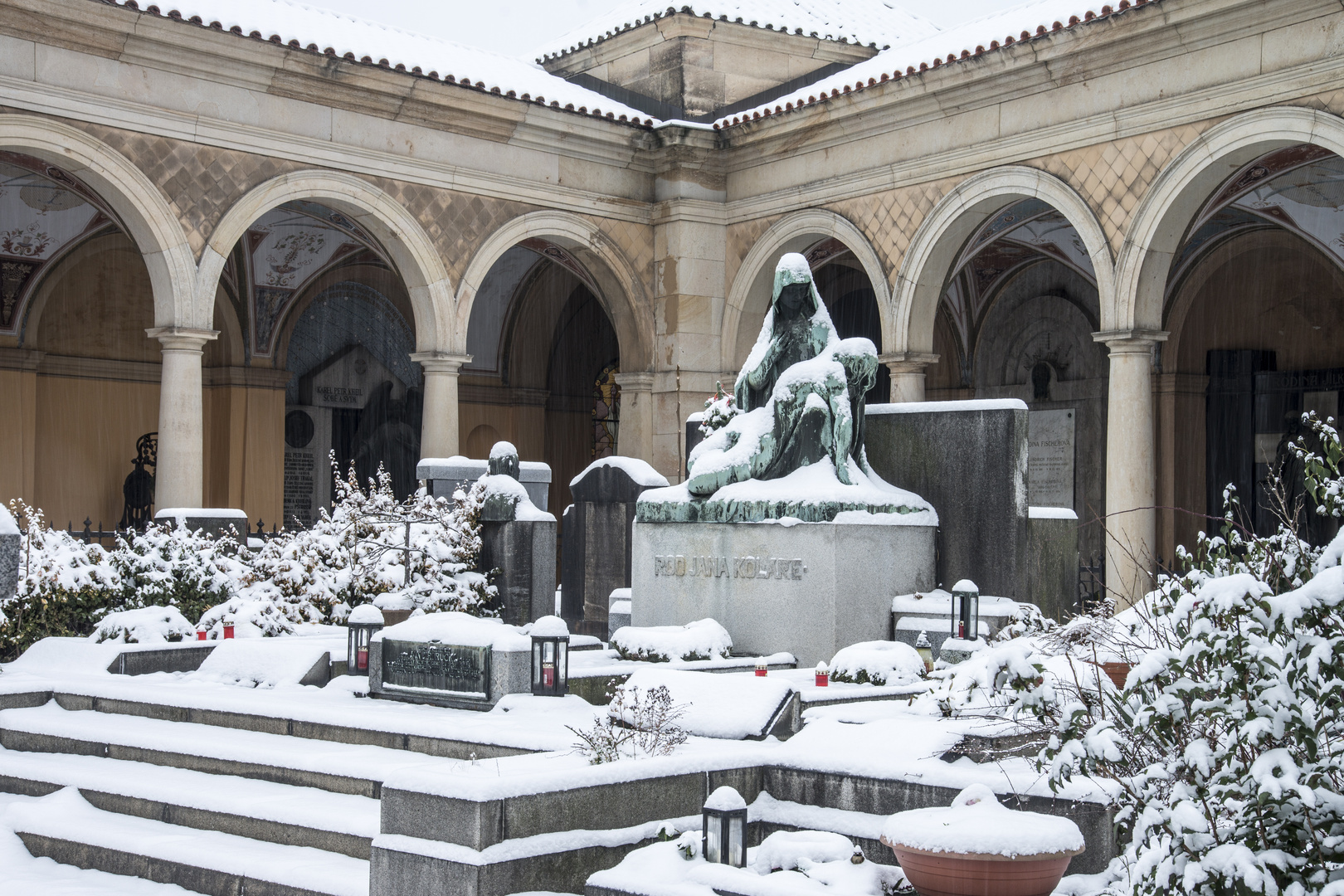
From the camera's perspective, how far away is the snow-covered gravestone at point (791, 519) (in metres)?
9.80

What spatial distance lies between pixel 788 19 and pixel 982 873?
19588 millimetres

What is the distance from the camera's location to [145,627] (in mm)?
11070

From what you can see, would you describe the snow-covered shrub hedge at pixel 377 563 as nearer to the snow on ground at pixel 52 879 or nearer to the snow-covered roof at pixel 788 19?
the snow on ground at pixel 52 879

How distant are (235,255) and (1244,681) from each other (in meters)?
20.4

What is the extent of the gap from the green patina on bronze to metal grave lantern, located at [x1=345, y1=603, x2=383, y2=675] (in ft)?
7.35

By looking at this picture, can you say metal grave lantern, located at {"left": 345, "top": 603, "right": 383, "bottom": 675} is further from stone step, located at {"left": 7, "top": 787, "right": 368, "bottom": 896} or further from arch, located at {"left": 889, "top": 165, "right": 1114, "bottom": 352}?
arch, located at {"left": 889, "top": 165, "right": 1114, "bottom": 352}

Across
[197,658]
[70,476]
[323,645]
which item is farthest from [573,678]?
[70,476]

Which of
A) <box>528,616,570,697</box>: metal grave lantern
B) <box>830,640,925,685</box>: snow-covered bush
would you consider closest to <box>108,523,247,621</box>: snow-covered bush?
<box>528,616,570,697</box>: metal grave lantern

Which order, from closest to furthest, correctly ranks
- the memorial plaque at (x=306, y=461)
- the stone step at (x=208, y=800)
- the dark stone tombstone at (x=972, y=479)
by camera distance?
the stone step at (x=208, y=800) < the dark stone tombstone at (x=972, y=479) < the memorial plaque at (x=306, y=461)

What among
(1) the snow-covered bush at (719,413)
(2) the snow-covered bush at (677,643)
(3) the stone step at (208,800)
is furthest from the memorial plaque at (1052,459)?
(3) the stone step at (208,800)

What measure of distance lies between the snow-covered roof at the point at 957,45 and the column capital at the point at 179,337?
727 centimetres

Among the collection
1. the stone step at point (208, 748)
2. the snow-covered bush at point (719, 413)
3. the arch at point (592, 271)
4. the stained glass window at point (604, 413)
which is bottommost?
the stone step at point (208, 748)

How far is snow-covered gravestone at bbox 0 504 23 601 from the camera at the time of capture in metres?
10.4

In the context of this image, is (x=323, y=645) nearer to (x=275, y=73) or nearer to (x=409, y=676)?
(x=409, y=676)
